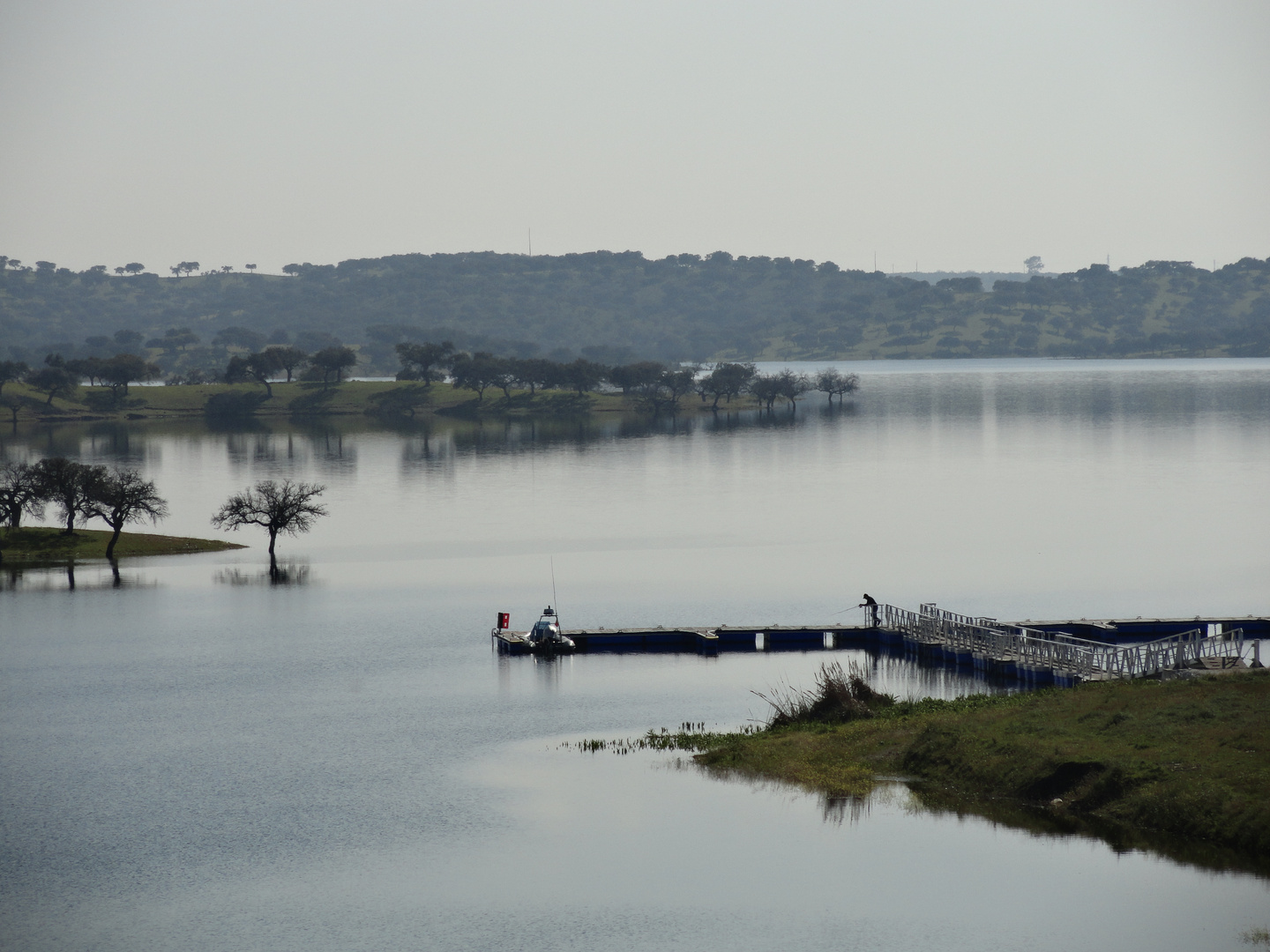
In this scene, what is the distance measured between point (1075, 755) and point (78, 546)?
88509 millimetres

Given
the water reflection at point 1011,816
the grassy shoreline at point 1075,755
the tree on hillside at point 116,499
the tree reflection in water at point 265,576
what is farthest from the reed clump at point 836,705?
the tree on hillside at point 116,499

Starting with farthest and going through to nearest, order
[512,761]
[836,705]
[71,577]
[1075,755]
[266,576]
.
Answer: [266,576], [71,577], [836,705], [512,761], [1075,755]

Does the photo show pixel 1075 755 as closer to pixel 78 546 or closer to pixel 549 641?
pixel 549 641

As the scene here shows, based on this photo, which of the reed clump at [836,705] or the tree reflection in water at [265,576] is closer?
the reed clump at [836,705]

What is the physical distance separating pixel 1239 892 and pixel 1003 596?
181ft

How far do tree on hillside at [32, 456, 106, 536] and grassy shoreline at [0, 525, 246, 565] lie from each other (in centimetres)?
162

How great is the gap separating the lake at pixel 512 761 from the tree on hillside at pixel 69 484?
713cm

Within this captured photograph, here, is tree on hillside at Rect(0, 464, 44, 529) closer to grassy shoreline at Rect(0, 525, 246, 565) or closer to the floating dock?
grassy shoreline at Rect(0, 525, 246, 565)

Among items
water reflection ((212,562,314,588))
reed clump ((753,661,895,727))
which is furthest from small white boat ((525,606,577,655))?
water reflection ((212,562,314,588))

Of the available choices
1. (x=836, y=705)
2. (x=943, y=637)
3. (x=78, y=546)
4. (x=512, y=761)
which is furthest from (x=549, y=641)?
(x=78, y=546)

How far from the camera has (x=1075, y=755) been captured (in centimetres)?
4725

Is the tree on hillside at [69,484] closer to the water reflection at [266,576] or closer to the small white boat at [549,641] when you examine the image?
the water reflection at [266,576]

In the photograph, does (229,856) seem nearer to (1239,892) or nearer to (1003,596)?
(1239,892)

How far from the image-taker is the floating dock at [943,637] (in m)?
69.2
